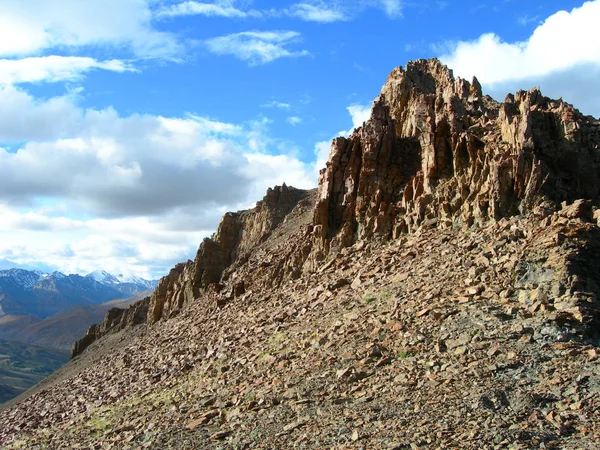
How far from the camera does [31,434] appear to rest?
3356 cm

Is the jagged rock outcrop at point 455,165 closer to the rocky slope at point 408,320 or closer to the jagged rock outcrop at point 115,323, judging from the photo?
the rocky slope at point 408,320

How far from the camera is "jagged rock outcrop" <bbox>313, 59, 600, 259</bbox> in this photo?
3050cm

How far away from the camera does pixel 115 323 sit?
73000 mm

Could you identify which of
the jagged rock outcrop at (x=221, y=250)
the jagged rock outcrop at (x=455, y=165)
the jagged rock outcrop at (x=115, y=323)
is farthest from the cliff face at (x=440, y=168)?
the jagged rock outcrop at (x=115, y=323)

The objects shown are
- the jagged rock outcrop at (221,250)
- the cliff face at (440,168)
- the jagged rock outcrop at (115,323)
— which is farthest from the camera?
the jagged rock outcrop at (115,323)

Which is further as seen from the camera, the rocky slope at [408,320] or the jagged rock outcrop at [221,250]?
the jagged rock outcrop at [221,250]

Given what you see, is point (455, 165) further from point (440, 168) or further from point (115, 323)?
point (115, 323)

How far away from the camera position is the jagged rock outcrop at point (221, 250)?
60000mm

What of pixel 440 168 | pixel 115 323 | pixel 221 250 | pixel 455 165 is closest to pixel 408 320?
pixel 455 165

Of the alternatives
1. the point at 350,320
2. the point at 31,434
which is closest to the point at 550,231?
the point at 350,320

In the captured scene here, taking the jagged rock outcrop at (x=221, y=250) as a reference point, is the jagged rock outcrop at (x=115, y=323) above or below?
below

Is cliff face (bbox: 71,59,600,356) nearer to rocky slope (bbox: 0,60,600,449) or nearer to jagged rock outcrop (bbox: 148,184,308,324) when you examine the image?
rocky slope (bbox: 0,60,600,449)

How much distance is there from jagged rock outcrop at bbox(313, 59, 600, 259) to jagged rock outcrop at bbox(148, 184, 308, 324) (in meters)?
22.6

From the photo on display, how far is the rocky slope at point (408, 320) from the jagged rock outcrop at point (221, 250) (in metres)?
10.3
